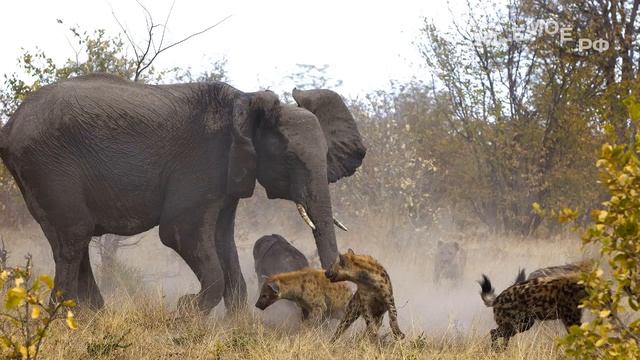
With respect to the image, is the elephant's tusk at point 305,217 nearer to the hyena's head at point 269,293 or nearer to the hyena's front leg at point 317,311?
the hyena's head at point 269,293

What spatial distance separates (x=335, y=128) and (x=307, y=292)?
7.57 ft

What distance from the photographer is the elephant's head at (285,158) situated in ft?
27.6

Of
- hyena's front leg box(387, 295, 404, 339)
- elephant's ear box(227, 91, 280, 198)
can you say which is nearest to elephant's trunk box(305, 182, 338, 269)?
elephant's ear box(227, 91, 280, 198)

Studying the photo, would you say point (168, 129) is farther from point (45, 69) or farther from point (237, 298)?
point (45, 69)

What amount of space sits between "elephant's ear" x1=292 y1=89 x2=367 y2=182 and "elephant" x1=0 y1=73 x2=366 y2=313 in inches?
29.2

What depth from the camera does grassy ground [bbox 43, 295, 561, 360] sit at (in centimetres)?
613

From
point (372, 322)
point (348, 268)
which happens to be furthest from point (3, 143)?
point (372, 322)

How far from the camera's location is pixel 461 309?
10555 mm

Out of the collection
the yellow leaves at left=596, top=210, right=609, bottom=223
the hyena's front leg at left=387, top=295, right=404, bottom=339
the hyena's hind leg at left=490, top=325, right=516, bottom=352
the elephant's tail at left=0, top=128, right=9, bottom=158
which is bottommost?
the hyena's hind leg at left=490, top=325, right=516, bottom=352

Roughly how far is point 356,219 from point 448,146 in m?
3.03

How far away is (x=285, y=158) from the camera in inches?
339

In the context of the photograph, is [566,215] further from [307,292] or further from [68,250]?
[68,250]

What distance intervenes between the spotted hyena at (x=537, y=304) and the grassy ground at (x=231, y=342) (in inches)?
5.9

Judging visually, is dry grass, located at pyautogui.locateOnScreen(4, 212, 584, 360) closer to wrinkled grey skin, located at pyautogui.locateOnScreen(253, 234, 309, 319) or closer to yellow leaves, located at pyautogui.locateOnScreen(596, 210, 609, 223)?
wrinkled grey skin, located at pyautogui.locateOnScreen(253, 234, 309, 319)
